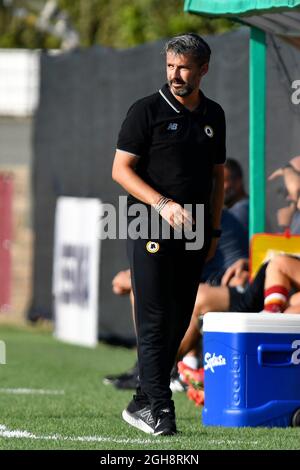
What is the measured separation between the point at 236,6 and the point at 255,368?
7.79 ft

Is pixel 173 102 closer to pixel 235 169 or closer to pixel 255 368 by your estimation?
pixel 255 368

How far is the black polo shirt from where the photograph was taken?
23.7 feet

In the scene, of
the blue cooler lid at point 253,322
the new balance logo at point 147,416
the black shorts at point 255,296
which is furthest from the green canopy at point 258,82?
the new balance logo at point 147,416

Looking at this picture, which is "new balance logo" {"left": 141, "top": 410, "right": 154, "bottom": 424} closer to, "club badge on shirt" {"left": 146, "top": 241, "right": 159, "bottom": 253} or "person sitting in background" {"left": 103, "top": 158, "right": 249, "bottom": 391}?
"club badge on shirt" {"left": 146, "top": 241, "right": 159, "bottom": 253}

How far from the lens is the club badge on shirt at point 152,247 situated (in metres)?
7.27

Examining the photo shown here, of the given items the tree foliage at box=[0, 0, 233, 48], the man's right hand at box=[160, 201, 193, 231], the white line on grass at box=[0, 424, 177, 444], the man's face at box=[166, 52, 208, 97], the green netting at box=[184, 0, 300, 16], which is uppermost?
the tree foliage at box=[0, 0, 233, 48]

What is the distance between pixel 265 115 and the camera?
9836mm

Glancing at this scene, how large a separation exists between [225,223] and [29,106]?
7210 millimetres

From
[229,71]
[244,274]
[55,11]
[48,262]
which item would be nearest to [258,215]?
[244,274]

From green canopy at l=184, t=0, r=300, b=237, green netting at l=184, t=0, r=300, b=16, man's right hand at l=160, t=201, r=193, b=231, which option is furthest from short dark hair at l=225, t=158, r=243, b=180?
man's right hand at l=160, t=201, r=193, b=231

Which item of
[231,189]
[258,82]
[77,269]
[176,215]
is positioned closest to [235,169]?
[231,189]

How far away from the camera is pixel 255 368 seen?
783 centimetres

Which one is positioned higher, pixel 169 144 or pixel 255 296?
pixel 169 144

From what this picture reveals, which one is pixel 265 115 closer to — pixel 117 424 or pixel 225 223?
A: pixel 225 223
